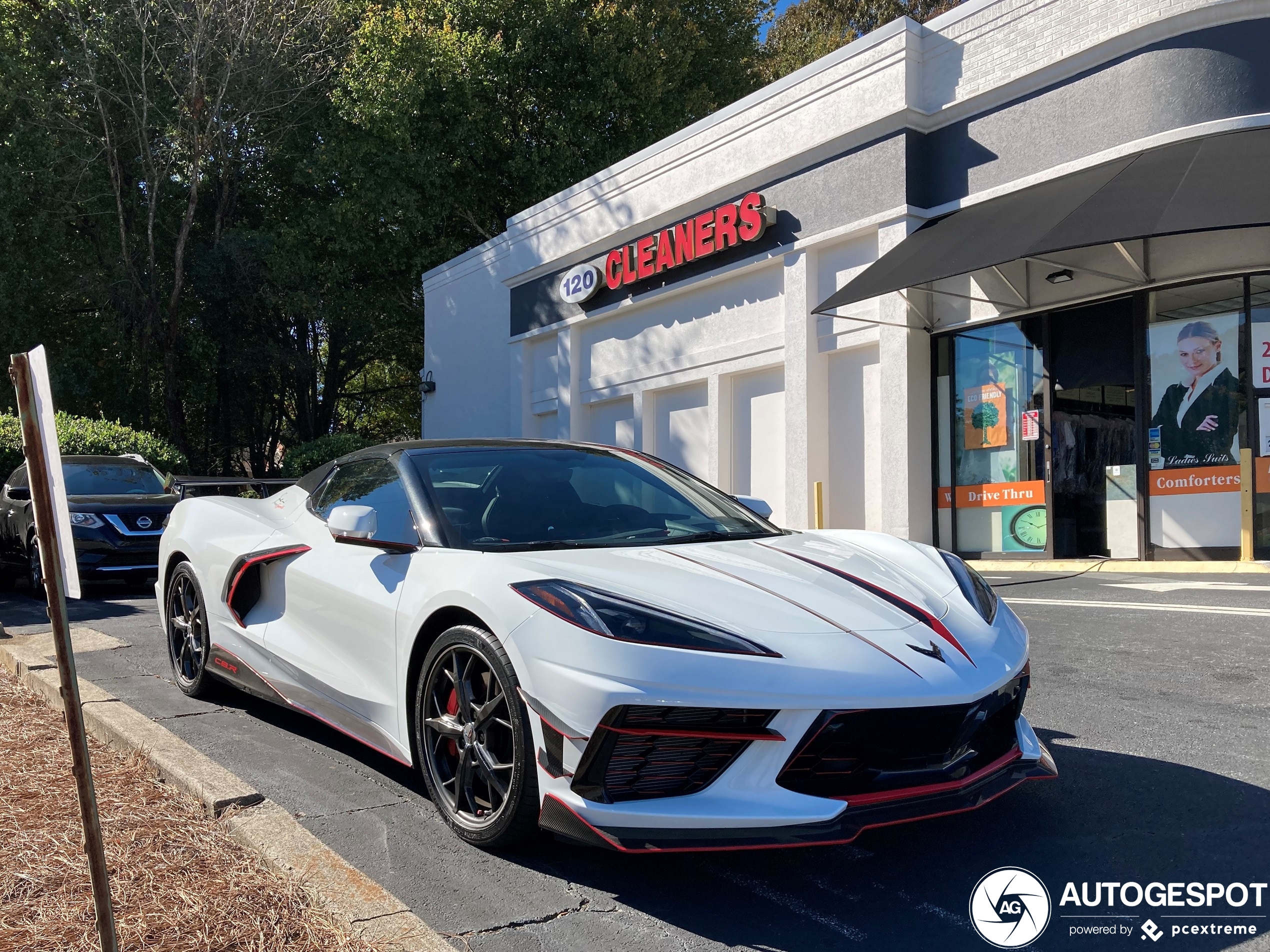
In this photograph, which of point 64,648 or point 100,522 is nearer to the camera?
point 64,648

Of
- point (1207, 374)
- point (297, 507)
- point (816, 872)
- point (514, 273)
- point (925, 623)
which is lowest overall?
point (816, 872)

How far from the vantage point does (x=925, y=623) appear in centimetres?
313

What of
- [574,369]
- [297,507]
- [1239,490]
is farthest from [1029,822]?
[574,369]

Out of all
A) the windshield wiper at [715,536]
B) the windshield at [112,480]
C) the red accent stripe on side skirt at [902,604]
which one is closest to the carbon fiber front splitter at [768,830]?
the red accent stripe on side skirt at [902,604]

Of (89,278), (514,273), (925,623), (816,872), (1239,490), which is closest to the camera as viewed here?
(816,872)

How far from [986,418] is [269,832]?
11.8 meters

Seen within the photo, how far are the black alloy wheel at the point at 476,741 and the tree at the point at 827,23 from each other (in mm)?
31304

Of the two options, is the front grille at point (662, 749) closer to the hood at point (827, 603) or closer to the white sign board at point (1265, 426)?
the hood at point (827, 603)

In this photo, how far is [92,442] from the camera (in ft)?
57.8

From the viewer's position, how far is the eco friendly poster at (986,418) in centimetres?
1329

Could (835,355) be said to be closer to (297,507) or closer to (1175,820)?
(297,507)

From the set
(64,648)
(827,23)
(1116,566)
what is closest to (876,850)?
(64,648)

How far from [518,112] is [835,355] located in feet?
55.0

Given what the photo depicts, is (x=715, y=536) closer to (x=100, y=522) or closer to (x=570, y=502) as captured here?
(x=570, y=502)
